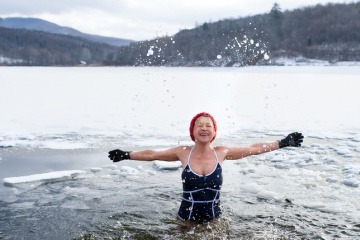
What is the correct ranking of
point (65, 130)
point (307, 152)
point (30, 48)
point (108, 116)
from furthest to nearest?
point (30, 48) < point (108, 116) < point (65, 130) < point (307, 152)

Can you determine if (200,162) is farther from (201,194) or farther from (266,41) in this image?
(266,41)

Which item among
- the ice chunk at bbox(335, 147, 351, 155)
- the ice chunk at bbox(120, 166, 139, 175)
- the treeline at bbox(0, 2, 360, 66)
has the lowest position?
the ice chunk at bbox(120, 166, 139, 175)

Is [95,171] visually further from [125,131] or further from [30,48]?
[30,48]

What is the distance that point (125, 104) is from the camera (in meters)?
15.2

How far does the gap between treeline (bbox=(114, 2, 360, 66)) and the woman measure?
3917cm

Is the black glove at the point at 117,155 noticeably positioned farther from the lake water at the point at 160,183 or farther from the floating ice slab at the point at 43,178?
the floating ice slab at the point at 43,178

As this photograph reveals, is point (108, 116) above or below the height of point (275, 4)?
below

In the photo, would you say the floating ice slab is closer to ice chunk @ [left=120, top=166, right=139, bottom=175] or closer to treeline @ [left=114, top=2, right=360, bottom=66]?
ice chunk @ [left=120, top=166, right=139, bottom=175]

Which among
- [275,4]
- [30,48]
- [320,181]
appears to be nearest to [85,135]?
[320,181]

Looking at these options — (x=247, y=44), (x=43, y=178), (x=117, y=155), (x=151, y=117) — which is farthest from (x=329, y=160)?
(x=247, y=44)

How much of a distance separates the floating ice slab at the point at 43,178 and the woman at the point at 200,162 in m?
2.17

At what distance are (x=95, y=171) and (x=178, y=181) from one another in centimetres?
131

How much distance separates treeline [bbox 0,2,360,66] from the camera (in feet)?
167

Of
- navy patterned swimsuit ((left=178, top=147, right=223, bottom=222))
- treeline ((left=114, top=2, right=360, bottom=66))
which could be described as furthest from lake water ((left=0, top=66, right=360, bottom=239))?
treeline ((left=114, top=2, right=360, bottom=66))
